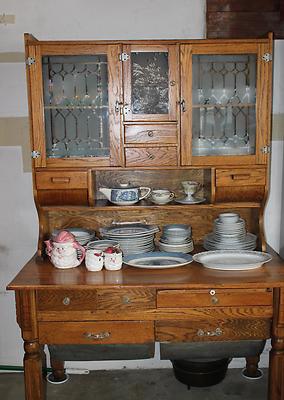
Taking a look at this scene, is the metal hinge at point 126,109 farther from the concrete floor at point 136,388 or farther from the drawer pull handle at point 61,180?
the concrete floor at point 136,388

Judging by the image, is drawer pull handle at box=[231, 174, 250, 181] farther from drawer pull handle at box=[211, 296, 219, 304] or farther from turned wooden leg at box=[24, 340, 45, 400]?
turned wooden leg at box=[24, 340, 45, 400]

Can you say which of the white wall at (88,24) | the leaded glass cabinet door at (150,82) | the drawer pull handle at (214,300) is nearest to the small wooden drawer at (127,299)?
the drawer pull handle at (214,300)

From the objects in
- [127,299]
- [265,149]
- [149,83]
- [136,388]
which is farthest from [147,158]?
[136,388]

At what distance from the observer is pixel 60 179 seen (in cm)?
226

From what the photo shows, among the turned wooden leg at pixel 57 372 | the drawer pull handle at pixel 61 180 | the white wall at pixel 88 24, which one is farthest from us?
the turned wooden leg at pixel 57 372

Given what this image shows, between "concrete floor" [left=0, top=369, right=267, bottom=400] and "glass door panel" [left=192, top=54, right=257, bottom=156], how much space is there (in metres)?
1.34

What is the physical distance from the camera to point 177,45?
7.10ft

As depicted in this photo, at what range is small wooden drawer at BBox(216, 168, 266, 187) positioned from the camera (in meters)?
2.27

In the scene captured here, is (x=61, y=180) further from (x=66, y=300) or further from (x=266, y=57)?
(x=266, y=57)

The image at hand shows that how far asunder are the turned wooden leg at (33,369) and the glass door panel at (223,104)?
46.1 inches

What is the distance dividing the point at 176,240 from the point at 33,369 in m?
0.92

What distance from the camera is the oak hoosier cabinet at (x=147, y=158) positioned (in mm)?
2051

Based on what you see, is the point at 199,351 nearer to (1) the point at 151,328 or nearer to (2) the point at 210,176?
(1) the point at 151,328

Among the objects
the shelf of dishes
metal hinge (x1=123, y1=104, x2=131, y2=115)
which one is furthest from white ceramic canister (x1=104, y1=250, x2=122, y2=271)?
metal hinge (x1=123, y1=104, x2=131, y2=115)
